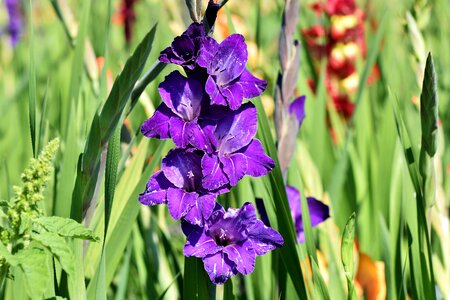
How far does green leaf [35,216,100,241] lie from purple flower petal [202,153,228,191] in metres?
0.12

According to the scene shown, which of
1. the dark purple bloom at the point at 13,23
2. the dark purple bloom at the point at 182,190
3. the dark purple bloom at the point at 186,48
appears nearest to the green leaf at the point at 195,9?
the dark purple bloom at the point at 186,48

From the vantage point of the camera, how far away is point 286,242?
0.87 metres

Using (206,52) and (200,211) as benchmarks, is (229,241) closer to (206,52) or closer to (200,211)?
(200,211)

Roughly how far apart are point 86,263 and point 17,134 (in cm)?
125

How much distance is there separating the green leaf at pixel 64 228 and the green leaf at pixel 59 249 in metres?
0.02

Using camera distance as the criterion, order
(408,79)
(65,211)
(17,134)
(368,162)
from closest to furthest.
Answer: (65,211)
(368,162)
(17,134)
(408,79)

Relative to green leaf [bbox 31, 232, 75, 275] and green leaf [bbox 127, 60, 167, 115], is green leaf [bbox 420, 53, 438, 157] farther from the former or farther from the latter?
green leaf [bbox 31, 232, 75, 275]

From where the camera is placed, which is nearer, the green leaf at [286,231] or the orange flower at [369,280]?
the green leaf at [286,231]

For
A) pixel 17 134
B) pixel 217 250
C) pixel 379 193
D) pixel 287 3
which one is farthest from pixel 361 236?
pixel 17 134

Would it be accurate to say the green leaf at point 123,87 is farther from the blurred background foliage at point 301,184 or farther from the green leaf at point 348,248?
the green leaf at point 348,248

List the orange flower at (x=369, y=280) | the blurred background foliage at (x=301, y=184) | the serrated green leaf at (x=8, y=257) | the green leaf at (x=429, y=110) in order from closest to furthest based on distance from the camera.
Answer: the serrated green leaf at (x=8, y=257)
the green leaf at (x=429, y=110)
the blurred background foliage at (x=301, y=184)
the orange flower at (x=369, y=280)

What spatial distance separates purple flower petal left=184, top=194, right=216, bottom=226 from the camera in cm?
69

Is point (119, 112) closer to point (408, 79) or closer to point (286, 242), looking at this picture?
point (286, 242)

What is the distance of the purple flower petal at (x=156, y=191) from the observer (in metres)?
0.71
